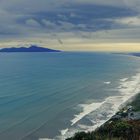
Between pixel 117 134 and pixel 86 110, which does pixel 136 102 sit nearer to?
pixel 86 110

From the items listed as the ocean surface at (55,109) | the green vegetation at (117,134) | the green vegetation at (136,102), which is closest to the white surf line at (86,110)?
the ocean surface at (55,109)

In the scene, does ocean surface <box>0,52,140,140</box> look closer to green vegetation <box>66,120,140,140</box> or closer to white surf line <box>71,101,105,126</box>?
white surf line <box>71,101,105,126</box>

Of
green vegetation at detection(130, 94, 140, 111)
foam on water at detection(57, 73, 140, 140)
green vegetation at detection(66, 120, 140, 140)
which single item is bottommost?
foam on water at detection(57, 73, 140, 140)

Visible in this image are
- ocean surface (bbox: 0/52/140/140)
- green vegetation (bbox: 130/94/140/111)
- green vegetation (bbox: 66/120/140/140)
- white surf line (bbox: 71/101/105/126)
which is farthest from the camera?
green vegetation (bbox: 130/94/140/111)

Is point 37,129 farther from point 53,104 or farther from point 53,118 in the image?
point 53,104

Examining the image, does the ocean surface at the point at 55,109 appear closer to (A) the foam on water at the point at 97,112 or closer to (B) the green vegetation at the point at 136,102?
(A) the foam on water at the point at 97,112

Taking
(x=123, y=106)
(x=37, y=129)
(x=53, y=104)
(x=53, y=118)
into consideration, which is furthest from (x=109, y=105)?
(x=37, y=129)

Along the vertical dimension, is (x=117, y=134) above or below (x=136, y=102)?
above

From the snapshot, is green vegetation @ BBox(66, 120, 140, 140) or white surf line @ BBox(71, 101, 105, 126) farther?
white surf line @ BBox(71, 101, 105, 126)

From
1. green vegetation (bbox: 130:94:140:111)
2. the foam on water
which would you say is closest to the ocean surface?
the foam on water

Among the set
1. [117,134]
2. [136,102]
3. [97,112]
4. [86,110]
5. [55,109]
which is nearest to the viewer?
[117,134]

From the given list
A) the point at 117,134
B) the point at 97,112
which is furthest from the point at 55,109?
the point at 117,134

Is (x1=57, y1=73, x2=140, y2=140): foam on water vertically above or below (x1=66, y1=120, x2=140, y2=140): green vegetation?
below
